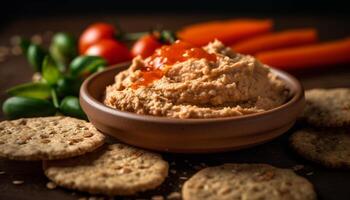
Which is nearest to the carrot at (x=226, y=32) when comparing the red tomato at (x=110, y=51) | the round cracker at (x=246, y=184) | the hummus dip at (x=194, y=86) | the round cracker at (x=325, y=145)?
the red tomato at (x=110, y=51)

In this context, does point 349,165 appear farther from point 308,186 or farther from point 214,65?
point 214,65

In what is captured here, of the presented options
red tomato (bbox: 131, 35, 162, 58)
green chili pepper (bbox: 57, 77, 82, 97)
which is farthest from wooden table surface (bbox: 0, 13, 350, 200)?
red tomato (bbox: 131, 35, 162, 58)

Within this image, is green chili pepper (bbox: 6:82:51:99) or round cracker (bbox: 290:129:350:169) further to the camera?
green chili pepper (bbox: 6:82:51:99)

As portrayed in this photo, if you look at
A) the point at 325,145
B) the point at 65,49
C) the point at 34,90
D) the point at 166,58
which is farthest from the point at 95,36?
the point at 325,145

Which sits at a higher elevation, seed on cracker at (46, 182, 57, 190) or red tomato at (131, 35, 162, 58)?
red tomato at (131, 35, 162, 58)

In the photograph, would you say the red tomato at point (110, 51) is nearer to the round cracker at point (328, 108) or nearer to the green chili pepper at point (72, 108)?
the green chili pepper at point (72, 108)

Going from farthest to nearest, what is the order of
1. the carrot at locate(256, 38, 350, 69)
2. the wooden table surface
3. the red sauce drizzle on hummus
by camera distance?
1. the carrot at locate(256, 38, 350, 69)
2. the red sauce drizzle on hummus
3. the wooden table surface

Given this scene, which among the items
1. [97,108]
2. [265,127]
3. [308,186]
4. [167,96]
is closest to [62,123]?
[97,108]

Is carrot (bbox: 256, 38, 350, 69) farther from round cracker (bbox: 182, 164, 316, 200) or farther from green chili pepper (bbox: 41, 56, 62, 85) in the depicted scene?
round cracker (bbox: 182, 164, 316, 200)
